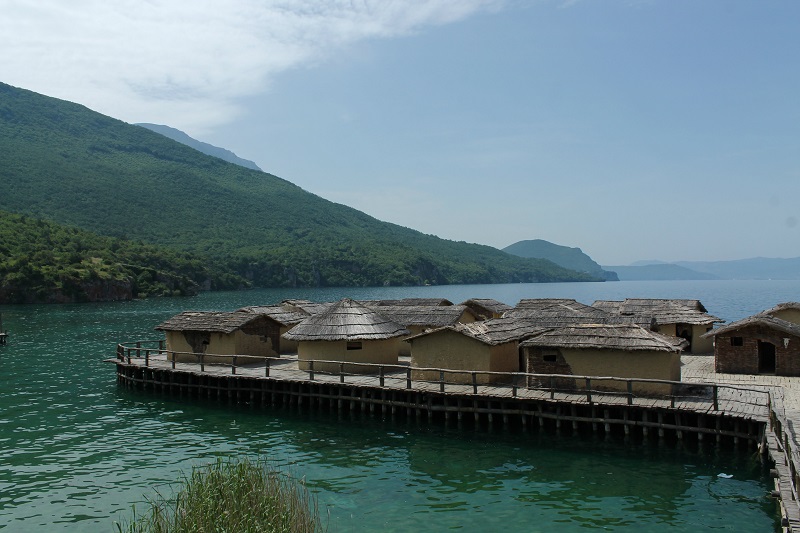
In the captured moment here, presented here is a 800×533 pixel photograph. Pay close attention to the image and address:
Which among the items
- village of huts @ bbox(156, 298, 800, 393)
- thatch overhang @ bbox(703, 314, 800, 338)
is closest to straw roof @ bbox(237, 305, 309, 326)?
village of huts @ bbox(156, 298, 800, 393)

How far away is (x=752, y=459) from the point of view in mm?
22031

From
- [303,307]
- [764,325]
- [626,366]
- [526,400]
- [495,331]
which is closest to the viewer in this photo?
[526,400]

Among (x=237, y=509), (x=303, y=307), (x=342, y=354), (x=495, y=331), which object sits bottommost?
(x=237, y=509)

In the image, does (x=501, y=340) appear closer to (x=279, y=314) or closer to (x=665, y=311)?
(x=665, y=311)

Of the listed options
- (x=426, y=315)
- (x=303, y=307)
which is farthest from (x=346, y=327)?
(x=303, y=307)

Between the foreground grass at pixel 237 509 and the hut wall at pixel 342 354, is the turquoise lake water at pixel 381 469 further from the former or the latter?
the foreground grass at pixel 237 509

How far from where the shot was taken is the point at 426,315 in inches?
1586

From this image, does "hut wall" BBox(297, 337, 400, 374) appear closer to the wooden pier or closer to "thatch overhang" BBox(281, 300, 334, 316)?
the wooden pier

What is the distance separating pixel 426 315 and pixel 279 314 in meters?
9.78

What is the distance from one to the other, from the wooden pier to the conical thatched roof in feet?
5.03

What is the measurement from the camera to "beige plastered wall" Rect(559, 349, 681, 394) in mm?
25688

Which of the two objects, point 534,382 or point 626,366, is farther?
point 534,382

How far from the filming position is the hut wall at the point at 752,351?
30.6m

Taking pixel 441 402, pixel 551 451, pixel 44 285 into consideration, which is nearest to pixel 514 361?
pixel 441 402
